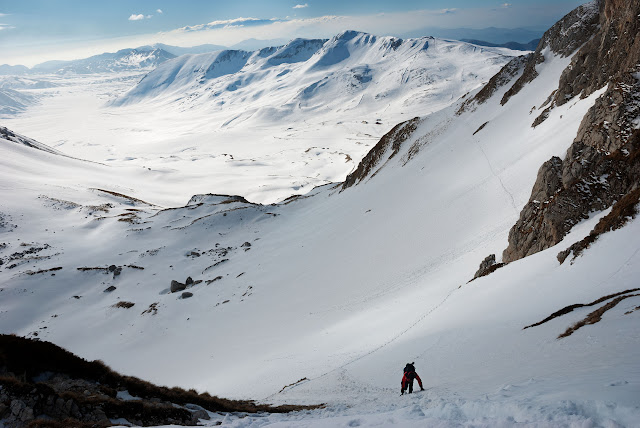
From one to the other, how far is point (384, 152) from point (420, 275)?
5431cm

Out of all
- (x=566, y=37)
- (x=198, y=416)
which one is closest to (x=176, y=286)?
(x=198, y=416)

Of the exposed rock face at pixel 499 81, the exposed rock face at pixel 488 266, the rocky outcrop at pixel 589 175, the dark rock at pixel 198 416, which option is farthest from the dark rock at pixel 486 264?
the exposed rock face at pixel 499 81

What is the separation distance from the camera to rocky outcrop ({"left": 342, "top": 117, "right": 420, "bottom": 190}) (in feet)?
245

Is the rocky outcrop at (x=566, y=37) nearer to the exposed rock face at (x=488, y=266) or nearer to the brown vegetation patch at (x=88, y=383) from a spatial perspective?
the exposed rock face at (x=488, y=266)

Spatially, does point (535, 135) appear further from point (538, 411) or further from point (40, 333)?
point (40, 333)

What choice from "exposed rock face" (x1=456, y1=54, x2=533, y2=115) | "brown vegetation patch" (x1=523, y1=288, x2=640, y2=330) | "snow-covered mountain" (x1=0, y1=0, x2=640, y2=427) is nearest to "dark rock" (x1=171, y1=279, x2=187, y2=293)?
"snow-covered mountain" (x1=0, y1=0, x2=640, y2=427)

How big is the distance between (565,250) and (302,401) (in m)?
14.6

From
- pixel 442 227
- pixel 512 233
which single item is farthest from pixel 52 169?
pixel 512 233

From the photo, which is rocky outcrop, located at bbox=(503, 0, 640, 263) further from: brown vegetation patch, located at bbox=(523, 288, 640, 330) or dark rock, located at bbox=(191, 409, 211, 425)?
dark rock, located at bbox=(191, 409, 211, 425)

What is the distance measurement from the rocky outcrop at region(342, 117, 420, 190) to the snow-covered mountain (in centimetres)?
90

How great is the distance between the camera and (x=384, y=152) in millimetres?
79000

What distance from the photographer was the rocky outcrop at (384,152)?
74.8 m

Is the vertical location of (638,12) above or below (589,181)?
above

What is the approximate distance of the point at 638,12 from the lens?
102 feet
